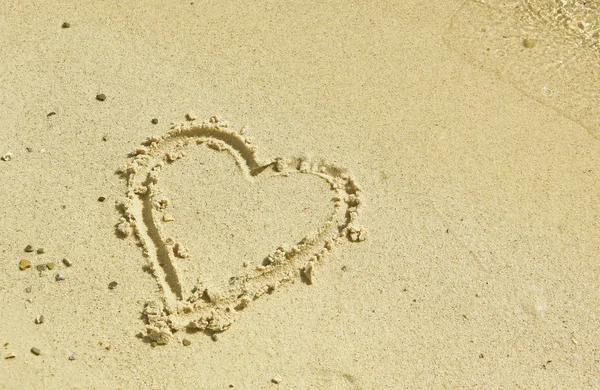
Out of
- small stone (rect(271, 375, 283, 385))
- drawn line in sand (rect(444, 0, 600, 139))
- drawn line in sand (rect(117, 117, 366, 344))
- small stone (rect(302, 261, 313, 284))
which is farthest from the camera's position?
drawn line in sand (rect(444, 0, 600, 139))

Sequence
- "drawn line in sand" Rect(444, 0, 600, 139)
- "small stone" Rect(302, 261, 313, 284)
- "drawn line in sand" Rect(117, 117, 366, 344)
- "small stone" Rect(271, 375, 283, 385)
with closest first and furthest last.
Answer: "small stone" Rect(271, 375, 283, 385) → "drawn line in sand" Rect(117, 117, 366, 344) → "small stone" Rect(302, 261, 313, 284) → "drawn line in sand" Rect(444, 0, 600, 139)

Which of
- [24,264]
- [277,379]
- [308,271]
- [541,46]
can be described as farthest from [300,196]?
[541,46]

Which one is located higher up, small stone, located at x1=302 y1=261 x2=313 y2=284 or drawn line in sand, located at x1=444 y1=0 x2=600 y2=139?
drawn line in sand, located at x1=444 y1=0 x2=600 y2=139

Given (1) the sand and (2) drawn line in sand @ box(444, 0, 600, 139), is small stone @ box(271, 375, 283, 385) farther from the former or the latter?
(2) drawn line in sand @ box(444, 0, 600, 139)

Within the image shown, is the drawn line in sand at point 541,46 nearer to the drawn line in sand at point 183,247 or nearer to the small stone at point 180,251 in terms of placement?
the drawn line in sand at point 183,247

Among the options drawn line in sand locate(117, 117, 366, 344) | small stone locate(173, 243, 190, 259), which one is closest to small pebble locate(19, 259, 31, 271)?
drawn line in sand locate(117, 117, 366, 344)

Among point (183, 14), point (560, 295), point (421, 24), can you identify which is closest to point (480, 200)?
point (560, 295)

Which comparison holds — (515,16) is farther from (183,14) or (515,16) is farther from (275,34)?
(183,14)
